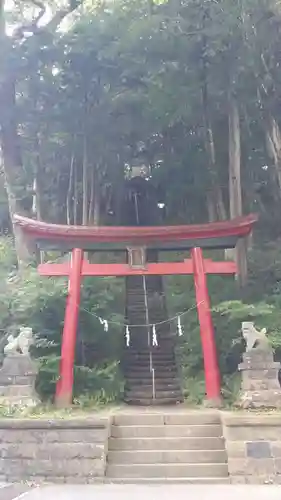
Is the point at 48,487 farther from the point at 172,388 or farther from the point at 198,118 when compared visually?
the point at 198,118

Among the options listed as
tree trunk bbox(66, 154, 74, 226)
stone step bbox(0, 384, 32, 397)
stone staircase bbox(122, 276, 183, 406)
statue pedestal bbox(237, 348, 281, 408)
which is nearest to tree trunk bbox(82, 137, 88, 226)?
tree trunk bbox(66, 154, 74, 226)

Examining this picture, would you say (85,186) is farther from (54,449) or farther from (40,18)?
(54,449)

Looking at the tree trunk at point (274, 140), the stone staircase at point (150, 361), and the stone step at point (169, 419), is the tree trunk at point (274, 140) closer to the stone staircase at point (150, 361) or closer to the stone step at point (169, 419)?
the stone staircase at point (150, 361)

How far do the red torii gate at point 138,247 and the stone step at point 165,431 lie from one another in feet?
5.28

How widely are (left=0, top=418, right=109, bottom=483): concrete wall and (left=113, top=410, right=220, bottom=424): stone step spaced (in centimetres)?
59

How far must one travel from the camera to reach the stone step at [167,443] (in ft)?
24.0

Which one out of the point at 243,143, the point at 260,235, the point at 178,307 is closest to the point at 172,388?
the point at 178,307

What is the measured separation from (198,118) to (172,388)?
7.05 m

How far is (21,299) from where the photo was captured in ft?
33.9

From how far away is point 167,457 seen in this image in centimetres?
718

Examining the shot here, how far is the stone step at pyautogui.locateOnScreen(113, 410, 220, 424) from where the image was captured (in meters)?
7.70

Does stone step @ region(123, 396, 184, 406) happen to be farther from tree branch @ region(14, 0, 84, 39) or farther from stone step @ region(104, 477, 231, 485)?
tree branch @ region(14, 0, 84, 39)

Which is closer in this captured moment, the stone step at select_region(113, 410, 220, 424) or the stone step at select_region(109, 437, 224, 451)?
the stone step at select_region(109, 437, 224, 451)

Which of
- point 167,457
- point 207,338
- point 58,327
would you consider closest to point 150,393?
point 207,338
